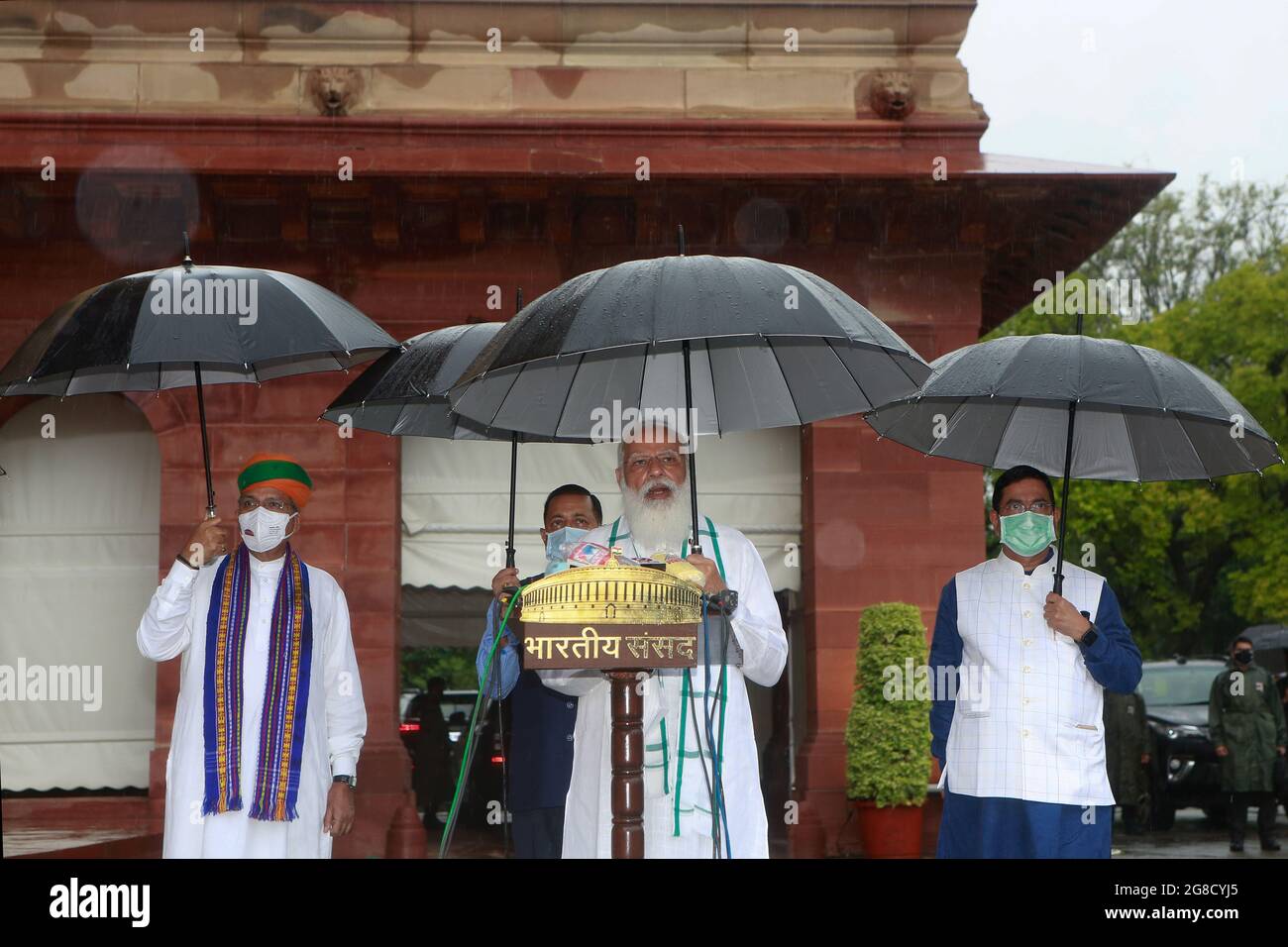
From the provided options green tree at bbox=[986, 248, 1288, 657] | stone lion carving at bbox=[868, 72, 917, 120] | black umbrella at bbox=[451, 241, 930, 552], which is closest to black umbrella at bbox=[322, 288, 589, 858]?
black umbrella at bbox=[451, 241, 930, 552]

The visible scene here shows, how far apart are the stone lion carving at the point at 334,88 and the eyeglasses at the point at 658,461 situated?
25.1 feet

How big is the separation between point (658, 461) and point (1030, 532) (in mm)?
1713

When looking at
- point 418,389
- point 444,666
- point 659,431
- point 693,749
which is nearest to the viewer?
point 693,749

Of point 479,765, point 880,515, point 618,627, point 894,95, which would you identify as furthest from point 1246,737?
point 618,627

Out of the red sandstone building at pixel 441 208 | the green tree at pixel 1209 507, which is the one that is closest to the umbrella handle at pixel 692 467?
the red sandstone building at pixel 441 208

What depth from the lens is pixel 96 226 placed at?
11.9 m

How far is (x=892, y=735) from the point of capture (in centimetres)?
1077

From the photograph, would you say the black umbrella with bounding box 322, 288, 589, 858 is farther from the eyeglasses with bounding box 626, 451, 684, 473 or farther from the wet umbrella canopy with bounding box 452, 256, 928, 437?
the eyeglasses with bounding box 626, 451, 684, 473

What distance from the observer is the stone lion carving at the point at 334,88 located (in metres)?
12.2

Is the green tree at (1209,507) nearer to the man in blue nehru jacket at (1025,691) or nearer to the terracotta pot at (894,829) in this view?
the terracotta pot at (894,829)

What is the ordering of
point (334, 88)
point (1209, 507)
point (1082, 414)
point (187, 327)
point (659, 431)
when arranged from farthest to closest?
point (1209, 507)
point (334, 88)
point (1082, 414)
point (187, 327)
point (659, 431)

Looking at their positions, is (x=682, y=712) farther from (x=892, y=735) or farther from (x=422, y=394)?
(x=892, y=735)

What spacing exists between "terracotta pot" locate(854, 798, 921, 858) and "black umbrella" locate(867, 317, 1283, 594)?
4.31 metres

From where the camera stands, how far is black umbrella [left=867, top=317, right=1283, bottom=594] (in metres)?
5.82
